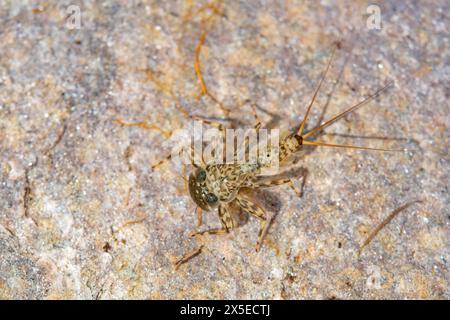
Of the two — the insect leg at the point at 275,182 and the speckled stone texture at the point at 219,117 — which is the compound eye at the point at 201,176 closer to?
the speckled stone texture at the point at 219,117

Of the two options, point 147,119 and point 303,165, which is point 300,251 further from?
point 147,119

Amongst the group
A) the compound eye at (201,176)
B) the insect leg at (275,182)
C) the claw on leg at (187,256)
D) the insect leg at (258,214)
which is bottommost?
the claw on leg at (187,256)

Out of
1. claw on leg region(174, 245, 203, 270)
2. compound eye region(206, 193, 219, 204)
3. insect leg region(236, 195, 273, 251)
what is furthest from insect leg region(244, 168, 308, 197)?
claw on leg region(174, 245, 203, 270)

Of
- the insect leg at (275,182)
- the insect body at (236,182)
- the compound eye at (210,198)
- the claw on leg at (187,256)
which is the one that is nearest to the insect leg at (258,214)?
the insect body at (236,182)

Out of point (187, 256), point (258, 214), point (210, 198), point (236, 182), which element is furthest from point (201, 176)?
point (187, 256)

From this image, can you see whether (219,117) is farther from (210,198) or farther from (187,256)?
(187,256)

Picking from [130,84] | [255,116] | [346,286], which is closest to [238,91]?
[255,116]

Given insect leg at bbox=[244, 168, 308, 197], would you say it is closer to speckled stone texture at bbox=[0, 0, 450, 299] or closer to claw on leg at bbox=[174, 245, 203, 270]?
speckled stone texture at bbox=[0, 0, 450, 299]
